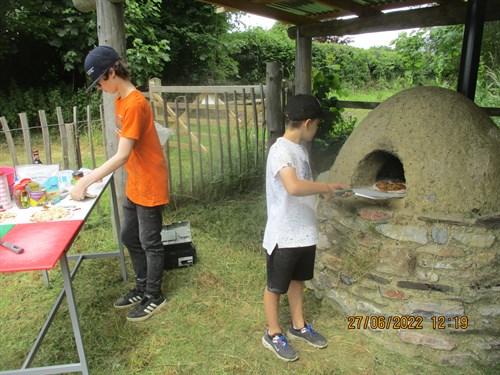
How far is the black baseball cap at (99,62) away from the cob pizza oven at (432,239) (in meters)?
1.98

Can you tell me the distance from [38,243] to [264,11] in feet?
12.0

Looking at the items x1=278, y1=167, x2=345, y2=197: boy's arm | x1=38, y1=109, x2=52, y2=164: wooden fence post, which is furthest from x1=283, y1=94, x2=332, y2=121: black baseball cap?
x1=38, y1=109, x2=52, y2=164: wooden fence post

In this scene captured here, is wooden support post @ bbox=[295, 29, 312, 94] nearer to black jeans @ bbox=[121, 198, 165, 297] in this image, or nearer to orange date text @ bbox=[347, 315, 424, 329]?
black jeans @ bbox=[121, 198, 165, 297]

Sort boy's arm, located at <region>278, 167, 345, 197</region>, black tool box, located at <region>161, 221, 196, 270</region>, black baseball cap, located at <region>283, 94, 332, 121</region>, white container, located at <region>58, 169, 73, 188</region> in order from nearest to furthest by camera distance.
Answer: boy's arm, located at <region>278, 167, 345, 197</region>
black baseball cap, located at <region>283, 94, 332, 121</region>
white container, located at <region>58, 169, 73, 188</region>
black tool box, located at <region>161, 221, 196, 270</region>

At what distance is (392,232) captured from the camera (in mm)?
2773

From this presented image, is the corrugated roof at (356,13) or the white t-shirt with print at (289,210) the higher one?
the corrugated roof at (356,13)

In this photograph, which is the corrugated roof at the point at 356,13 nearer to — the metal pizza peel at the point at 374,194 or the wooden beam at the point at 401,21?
the wooden beam at the point at 401,21

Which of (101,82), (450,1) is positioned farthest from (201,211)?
(450,1)

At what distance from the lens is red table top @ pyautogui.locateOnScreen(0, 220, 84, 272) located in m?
1.89

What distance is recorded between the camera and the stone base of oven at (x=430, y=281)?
102 inches

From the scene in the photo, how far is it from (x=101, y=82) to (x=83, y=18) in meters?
9.24

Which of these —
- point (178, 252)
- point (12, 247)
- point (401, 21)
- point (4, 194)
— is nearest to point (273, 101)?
point (401, 21)

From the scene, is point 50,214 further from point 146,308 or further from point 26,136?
point 26,136

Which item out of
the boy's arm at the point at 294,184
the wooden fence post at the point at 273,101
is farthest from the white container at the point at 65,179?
the wooden fence post at the point at 273,101
